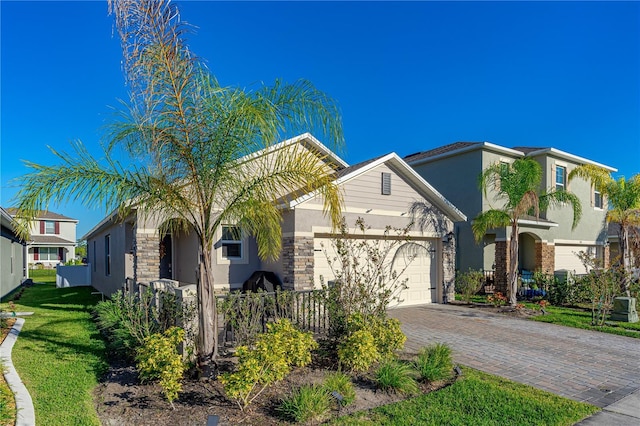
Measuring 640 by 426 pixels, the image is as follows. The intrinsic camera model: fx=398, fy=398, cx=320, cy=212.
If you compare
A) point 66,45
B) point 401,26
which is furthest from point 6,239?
point 401,26

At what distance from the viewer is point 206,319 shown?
229 inches

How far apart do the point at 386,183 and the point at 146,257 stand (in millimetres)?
7383

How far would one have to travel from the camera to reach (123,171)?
5691mm

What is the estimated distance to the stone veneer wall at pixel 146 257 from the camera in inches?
420

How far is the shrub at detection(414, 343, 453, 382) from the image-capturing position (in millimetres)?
5844

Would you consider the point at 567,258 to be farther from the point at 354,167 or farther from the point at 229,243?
the point at 229,243

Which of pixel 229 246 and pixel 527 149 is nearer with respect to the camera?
pixel 229 246

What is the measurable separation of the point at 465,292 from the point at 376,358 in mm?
9041

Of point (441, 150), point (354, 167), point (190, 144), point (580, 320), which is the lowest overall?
point (580, 320)

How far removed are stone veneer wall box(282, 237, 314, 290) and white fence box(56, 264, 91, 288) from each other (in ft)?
54.0

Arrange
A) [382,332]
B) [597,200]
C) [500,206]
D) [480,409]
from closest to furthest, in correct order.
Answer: [480,409] < [382,332] < [500,206] < [597,200]

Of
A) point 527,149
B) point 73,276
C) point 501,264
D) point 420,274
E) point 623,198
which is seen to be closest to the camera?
point 420,274

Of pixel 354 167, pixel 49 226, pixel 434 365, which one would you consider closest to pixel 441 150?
pixel 354 167

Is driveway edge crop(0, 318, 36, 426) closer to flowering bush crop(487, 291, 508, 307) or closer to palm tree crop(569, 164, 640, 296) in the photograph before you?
flowering bush crop(487, 291, 508, 307)
